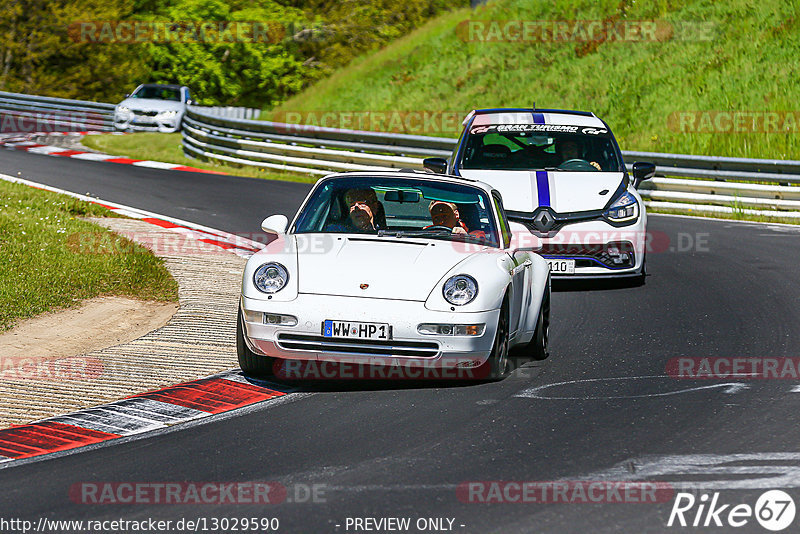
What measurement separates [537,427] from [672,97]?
22321 millimetres

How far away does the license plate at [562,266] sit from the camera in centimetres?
1174

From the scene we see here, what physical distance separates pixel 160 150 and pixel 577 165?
17854mm

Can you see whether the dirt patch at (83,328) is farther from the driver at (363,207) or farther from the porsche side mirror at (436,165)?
the porsche side mirror at (436,165)

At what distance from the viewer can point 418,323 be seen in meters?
7.50

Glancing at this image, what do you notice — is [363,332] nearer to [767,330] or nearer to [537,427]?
[537,427]

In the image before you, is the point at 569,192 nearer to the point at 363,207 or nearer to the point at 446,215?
the point at 446,215

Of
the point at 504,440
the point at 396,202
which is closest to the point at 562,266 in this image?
the point at 396,202

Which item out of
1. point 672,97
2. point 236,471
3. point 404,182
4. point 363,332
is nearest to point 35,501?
point 236,471

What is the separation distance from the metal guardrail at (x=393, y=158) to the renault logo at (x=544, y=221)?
8693 mm

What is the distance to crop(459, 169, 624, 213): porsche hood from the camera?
11.8 meters

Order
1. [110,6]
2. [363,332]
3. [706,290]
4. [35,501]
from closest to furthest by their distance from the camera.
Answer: [35,501] → [363,332] → [706,290] → [110,6]

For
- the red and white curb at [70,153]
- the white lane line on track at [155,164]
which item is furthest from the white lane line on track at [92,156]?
the white lane line on track at [155,164]

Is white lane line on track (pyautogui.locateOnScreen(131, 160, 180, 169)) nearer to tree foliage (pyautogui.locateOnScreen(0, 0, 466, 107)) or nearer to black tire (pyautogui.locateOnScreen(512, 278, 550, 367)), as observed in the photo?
black tire (pyautogui.locateOnScreen(512, 278, 550, 367))

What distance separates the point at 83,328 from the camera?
387 inches
